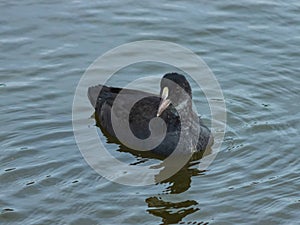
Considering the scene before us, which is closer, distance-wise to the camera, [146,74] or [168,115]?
[168,115]

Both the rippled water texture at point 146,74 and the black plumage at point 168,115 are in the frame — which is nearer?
the rippled water texture at point 146,74

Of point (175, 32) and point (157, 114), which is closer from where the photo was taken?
point (157, 114)

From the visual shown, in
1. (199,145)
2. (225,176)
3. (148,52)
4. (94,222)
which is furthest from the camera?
(148,52)

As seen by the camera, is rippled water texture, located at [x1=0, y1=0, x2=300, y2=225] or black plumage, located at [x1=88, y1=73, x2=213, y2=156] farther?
black plumage, located at [x1=88, y1=73, x2=213, y2=156]

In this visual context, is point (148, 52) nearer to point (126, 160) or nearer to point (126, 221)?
point (126, 160)

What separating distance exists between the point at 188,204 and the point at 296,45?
540cm

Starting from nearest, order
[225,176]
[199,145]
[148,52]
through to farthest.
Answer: [225,176], [199,145], [148,52]

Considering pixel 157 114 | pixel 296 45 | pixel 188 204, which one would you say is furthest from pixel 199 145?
pixel 296 45

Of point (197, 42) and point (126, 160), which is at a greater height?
point (197, 42)

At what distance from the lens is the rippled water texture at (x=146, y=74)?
36.8 feet

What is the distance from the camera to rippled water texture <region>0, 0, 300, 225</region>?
442 inches

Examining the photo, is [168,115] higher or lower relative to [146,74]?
lower

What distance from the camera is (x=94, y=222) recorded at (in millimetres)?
10820

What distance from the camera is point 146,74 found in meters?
14.9
